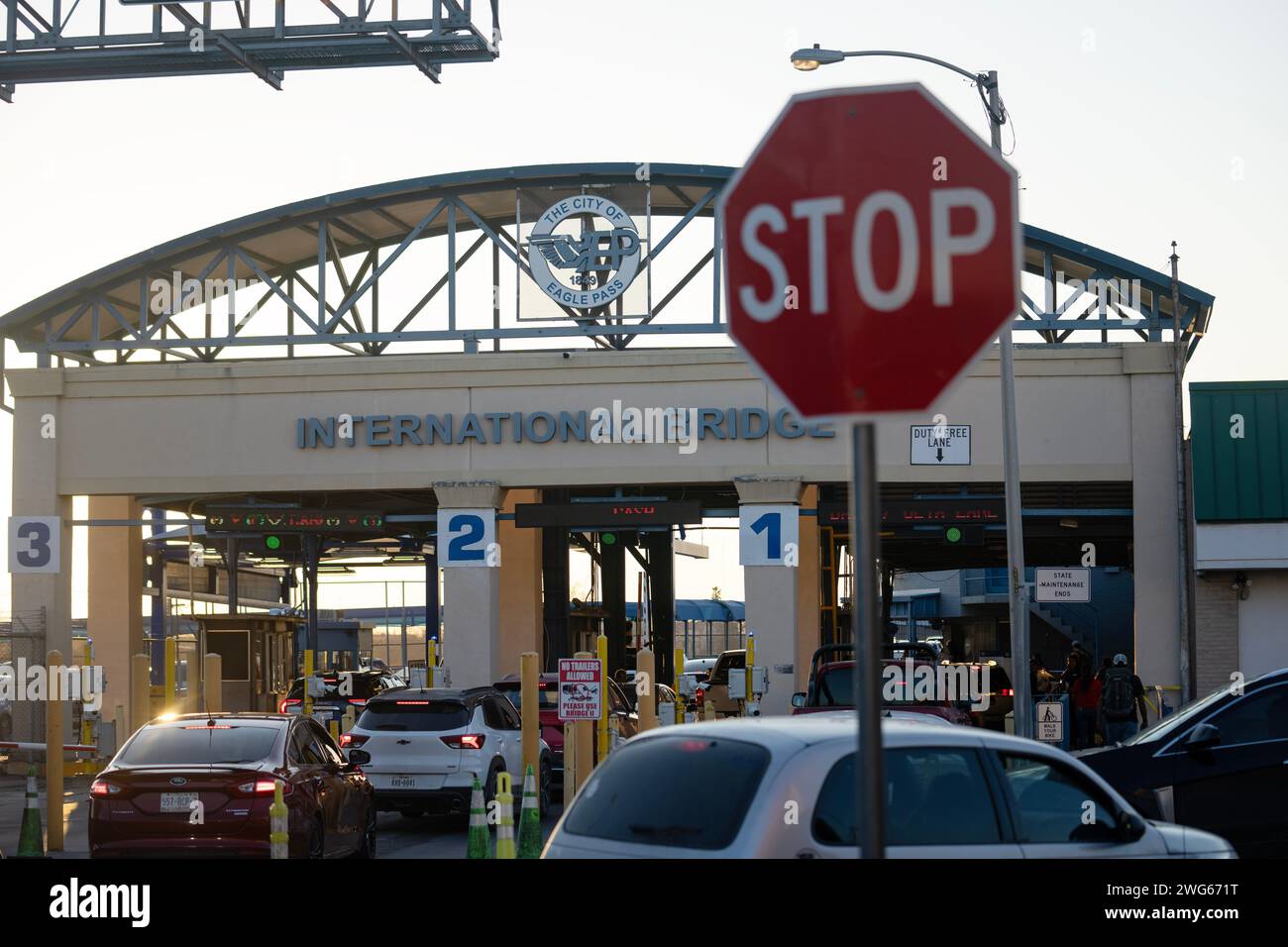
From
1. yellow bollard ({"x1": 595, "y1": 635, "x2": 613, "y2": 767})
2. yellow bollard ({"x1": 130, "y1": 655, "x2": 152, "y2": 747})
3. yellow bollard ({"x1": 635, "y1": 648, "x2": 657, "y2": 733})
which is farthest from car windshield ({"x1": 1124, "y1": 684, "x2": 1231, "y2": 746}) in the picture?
yellow bollard ({"x1": 130, "y1": 655, "x2": 152, "y2": 747})

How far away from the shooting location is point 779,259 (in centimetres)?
511

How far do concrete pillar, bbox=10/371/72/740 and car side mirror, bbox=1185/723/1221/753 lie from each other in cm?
2412

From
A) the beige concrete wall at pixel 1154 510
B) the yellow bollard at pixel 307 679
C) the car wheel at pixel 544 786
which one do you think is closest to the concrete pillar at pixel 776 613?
the beige concrete wall at pixel 1154 510

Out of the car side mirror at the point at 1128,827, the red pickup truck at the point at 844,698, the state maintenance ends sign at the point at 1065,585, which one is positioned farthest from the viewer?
the state maintenance ends sign at the point at 1065,585

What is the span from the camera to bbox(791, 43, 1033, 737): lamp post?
845 inches

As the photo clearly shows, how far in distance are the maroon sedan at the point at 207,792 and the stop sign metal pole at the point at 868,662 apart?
10181 mm

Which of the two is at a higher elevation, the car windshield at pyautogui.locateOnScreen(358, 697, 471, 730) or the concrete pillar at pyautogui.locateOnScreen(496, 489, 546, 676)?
the concrete pillar at pyautogui.locateOnScreen(496, 489, 546, 676)

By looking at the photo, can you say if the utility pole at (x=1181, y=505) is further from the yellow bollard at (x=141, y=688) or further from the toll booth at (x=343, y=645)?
the toll booth at (x=343, y=645)

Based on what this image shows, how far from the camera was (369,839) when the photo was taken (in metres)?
17.1

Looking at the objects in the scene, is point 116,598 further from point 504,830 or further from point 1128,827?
point 1128,827

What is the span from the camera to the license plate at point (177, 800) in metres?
14.4

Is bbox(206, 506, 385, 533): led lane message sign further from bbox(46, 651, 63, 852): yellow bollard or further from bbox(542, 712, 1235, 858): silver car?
bbox(542, 712, 1235, 858): silver car

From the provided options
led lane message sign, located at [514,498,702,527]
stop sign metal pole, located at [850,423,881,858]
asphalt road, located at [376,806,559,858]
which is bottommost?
asphalt road, located at [376,806,559,858]

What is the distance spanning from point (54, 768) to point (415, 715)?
12.9 feet
